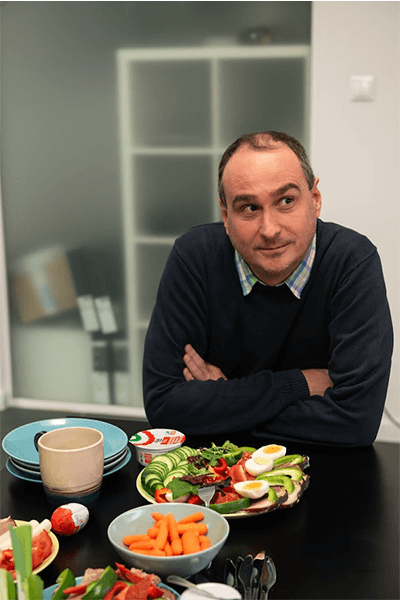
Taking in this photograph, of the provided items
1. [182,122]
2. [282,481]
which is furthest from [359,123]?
[282,481]

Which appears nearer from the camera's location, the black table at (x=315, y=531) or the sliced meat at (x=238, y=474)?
the black table at (x=315, y=531)

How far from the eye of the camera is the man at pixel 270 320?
5.00ft

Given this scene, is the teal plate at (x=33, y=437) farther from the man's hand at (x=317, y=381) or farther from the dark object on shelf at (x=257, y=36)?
the dark object on shelf at (x=257, y=36)

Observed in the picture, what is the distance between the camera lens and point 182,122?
3133mm

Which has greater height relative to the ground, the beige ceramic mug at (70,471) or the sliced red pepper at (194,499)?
the beige ceramic mug at (70,471)

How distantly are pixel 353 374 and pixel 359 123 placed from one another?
1.60 m

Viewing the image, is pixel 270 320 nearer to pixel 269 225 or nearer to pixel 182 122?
pixel 269 225

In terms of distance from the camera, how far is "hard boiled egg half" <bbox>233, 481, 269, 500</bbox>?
1038 millimetres

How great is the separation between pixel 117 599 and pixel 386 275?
7.77 ft

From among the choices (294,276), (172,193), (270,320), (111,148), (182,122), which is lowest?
(270,320)

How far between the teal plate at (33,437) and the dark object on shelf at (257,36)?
216 centimetres

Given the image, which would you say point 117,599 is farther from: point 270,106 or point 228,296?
point 270,106

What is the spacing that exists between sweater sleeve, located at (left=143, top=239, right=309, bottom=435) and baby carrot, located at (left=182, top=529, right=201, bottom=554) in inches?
23.9

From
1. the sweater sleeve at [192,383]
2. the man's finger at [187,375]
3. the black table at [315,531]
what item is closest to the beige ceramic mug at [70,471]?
the black table at [315,531]
